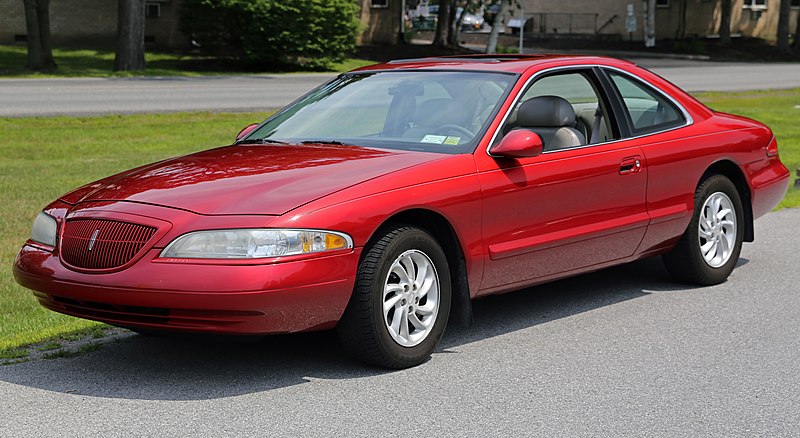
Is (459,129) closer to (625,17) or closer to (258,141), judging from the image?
(258,141)

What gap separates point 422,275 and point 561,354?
87 centimetres

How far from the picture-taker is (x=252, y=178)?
5797 millimetres

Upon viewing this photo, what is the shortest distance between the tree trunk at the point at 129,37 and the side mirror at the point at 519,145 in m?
28.6

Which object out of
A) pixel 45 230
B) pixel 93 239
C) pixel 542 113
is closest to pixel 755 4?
pixel 542 113

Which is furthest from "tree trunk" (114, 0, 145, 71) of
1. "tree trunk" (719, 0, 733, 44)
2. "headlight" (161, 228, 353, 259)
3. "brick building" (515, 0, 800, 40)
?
"tree trunk" (719, 0, 733, 44)

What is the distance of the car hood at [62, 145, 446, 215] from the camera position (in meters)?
5.49

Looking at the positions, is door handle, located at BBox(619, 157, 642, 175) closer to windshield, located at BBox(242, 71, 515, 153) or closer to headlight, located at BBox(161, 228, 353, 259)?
windshield, located at BBox(242, 71, 515, 153)

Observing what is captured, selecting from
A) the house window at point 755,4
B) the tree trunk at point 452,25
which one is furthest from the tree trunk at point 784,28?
the tree trunk at point 452,25

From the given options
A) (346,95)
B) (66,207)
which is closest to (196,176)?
(66,207)

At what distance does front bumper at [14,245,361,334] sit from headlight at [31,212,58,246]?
217 mm

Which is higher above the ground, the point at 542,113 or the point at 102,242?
the point at 542,113

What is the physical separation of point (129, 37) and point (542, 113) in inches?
1118

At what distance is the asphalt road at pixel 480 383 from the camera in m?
4.97

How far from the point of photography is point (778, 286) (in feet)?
26.4
